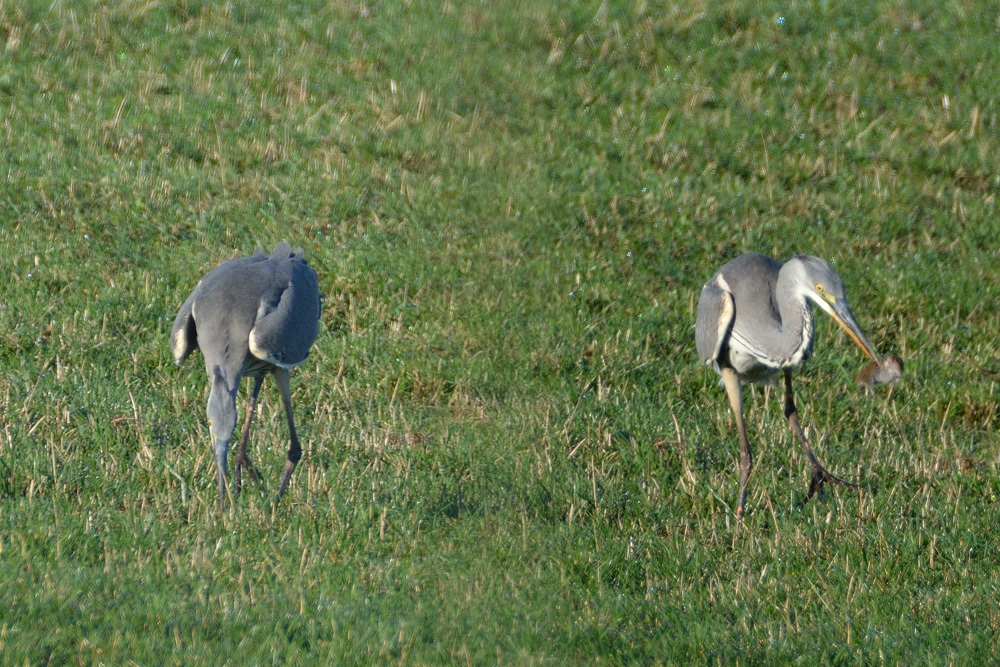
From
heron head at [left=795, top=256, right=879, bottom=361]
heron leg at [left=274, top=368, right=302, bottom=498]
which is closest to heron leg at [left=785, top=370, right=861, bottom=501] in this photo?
heron head at [left=795, top=256, right=879, bottom=361]

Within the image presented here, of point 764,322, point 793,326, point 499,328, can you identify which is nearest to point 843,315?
point 793,326

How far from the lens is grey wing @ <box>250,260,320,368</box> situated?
5188 millimetres

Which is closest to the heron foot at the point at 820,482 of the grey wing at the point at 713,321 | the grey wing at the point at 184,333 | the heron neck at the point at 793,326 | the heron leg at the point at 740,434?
the heron leg at the point at 740,434

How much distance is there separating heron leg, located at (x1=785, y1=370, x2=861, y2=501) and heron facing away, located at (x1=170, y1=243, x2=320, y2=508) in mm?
2803

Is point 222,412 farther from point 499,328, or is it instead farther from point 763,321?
point 763,321

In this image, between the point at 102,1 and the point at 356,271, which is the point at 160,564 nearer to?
the point at 356,271

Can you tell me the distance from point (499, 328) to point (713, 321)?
1.78m

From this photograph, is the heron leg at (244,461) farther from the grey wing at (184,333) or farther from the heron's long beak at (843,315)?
the heron's long beak at (843,315)

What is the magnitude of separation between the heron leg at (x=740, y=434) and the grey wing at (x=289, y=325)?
2.47 meters

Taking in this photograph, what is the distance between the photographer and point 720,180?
9.28 meters

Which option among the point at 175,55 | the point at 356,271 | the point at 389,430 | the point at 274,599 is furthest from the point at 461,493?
the point at 175,55

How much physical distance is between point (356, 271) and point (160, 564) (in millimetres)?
4067

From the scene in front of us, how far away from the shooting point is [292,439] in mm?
5391

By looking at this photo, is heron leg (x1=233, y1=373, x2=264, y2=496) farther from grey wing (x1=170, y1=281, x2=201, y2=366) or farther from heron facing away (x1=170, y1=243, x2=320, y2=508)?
grey wing (x1=170, y1=281, x2=201, y2=366)
